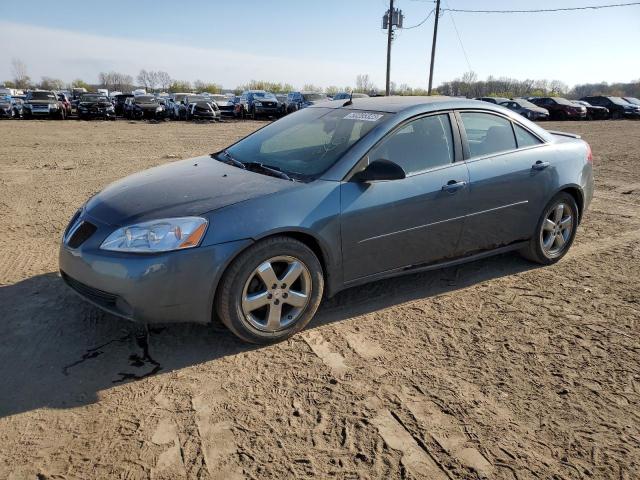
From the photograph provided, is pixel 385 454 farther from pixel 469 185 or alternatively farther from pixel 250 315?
pixel 469 185

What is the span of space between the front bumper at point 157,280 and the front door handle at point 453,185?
1.70 meters

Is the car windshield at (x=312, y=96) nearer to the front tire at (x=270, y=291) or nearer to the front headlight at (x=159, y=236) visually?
the front tire at (x=270, y=291)

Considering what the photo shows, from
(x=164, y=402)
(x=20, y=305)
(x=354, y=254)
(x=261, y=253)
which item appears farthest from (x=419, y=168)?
(x=20, y=305)

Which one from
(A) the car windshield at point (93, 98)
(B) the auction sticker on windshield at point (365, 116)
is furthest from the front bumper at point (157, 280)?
(A) the car windshield at point (93, 98)

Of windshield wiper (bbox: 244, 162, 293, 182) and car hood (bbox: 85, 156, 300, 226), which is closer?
car hood (bbox: 85, 156, 300, 226)

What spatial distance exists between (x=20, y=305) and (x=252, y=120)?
2730 centimetres

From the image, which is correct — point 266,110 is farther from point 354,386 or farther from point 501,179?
point 354,386

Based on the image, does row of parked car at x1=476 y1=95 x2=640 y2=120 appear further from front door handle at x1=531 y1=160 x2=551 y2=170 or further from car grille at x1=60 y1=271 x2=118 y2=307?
car grille at x1=60 y1=271 x2=118 y2=307

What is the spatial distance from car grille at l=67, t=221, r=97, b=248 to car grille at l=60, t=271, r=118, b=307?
0.78 feet

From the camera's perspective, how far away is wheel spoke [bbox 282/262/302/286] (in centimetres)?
334

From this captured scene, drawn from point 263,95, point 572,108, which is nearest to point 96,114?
point 263,95

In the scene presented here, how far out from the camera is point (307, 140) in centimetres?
428

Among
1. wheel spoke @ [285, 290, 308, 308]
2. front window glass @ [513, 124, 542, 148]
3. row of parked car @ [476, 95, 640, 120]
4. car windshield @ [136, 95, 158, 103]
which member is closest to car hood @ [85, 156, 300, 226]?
wheel spoke @ [285, 290, 308, 308]

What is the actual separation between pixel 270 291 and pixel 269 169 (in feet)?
3.35
